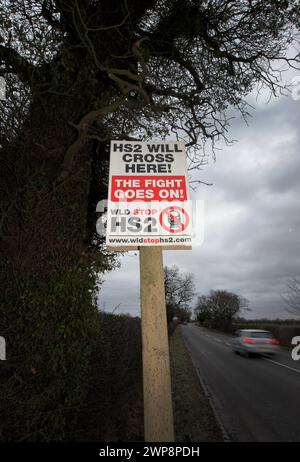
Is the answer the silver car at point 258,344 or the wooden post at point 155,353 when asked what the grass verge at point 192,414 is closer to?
the wooden post at point 155,353

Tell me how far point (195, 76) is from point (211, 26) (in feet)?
2.46

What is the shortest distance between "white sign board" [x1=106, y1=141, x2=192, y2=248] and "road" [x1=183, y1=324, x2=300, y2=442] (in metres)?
4.61

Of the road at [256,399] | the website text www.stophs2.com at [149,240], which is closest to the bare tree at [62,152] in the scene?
the website text www.stophs2.com at [149,240]

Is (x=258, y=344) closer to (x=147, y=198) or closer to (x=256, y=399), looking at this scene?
(x=256, y=399)

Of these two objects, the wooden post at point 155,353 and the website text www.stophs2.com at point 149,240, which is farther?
the website text www.stophs2.com at point 149,240

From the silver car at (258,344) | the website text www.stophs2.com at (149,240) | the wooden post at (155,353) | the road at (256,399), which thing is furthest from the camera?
the silver car at (258,344)

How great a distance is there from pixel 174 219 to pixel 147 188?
17.0 inches

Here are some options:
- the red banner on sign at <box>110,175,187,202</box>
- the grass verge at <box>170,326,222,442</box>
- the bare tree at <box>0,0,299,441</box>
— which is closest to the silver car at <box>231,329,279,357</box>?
the grass verge at <box>170,326,222,442</box>

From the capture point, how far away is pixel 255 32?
198 inches

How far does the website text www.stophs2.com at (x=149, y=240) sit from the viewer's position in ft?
9.13

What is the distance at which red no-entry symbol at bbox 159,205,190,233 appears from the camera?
9.34ft
